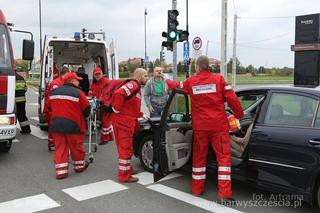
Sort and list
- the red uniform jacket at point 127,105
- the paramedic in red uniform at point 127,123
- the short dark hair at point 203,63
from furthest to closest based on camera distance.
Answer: the paramedic in red uniform at point 127,123 < the red uniform jacket at point 127,105 < the short dark hair at point 203,63

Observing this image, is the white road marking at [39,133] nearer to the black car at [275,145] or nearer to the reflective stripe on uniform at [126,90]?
the reflective stripe on uniform at [126,90]

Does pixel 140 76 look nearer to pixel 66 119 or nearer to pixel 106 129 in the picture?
pixel 66 119

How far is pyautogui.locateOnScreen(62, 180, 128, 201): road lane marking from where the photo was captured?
5.44m

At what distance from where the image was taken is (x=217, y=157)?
509 cm

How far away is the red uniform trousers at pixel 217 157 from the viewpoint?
5.01 meters

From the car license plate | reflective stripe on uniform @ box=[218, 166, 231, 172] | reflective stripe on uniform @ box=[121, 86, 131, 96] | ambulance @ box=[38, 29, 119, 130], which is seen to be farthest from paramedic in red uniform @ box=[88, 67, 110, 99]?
reflective stripe on uniform @ box=[218, 166, 231, 172]

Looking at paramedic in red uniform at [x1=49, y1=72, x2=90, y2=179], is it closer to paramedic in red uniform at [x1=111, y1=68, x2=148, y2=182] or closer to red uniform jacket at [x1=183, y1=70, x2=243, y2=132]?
paramedic in red uniform at [x1=111, y1=68, x2=148, y2=182]

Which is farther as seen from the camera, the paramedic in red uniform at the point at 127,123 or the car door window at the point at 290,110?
the paramedic in red uniform at the point at 127,123

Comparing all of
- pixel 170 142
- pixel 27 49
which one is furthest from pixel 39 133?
pixel 170 142

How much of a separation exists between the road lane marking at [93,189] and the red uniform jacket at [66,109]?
100 cm

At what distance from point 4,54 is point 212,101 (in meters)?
4.51

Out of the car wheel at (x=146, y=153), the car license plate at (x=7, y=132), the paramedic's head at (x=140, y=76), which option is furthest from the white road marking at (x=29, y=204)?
the paramedic's head at (x=140, y=76)

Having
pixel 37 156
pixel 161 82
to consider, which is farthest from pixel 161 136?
pixel 37 156

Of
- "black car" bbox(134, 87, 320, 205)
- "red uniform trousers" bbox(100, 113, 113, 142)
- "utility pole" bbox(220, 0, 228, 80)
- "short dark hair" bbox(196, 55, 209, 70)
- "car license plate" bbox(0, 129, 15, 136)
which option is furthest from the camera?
"utility pole" bbox(220, 0, 228, 80)
